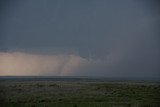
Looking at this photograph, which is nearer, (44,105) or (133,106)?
(133,106)

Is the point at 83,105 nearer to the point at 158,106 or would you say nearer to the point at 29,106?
the point at 29,106

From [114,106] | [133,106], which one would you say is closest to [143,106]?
[133,106]

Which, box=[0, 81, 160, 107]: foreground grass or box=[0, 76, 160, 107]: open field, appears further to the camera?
box=[0, 76, 160, 107]: open field

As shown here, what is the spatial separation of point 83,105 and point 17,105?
23.7 ft

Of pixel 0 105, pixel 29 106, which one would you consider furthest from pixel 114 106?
pixel 0 105

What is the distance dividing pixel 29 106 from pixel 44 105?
1.98m

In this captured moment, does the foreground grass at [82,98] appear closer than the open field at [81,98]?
Yes

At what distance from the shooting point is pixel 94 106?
106ft

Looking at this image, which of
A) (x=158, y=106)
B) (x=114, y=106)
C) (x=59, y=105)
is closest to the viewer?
(x=158, y=106)

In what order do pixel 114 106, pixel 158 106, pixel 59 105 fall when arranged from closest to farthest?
1. pixel 158 106
2. pixel 114 106
3. pixel 59 105

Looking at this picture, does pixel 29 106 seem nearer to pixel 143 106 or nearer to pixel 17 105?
pixel 17 105

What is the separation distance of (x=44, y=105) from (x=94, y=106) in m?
5.67

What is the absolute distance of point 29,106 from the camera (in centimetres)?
3212

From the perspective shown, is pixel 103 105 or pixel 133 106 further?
pixel 103 105
